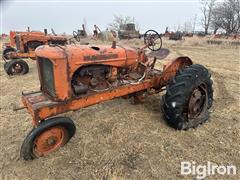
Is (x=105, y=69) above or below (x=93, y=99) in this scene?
above

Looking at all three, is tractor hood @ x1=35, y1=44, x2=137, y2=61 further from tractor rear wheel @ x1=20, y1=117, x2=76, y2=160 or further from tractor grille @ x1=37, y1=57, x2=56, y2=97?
tractor rear wheel @ x1=20, y1=117, x2=76, y2=160

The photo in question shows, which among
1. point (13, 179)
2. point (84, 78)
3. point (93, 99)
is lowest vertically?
point (13, 179)

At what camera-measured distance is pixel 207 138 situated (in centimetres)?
374

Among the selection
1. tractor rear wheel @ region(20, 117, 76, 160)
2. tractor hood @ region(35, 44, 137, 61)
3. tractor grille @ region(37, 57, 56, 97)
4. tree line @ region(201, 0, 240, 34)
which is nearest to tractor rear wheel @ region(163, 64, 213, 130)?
tractor hood @ region(35, 44, 137, 61)

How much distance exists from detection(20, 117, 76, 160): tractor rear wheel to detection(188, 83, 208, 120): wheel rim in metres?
→ 2.04

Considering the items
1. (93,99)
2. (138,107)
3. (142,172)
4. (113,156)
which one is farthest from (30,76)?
(142,172)

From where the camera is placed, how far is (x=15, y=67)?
26.7 ft

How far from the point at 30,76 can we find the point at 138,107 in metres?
4.70

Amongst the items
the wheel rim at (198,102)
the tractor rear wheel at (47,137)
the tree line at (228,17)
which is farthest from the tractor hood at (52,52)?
the tree line at (228,17)

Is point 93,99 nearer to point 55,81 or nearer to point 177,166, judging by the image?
point 55,81

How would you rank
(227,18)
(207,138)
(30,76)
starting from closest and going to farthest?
(207,138), (30,76), (227,18)

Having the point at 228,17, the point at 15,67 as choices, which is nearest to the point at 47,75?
the point at 15,67

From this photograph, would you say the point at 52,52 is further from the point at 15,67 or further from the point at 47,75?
the point at 15,67

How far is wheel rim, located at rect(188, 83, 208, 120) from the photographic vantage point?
13.1 ft
